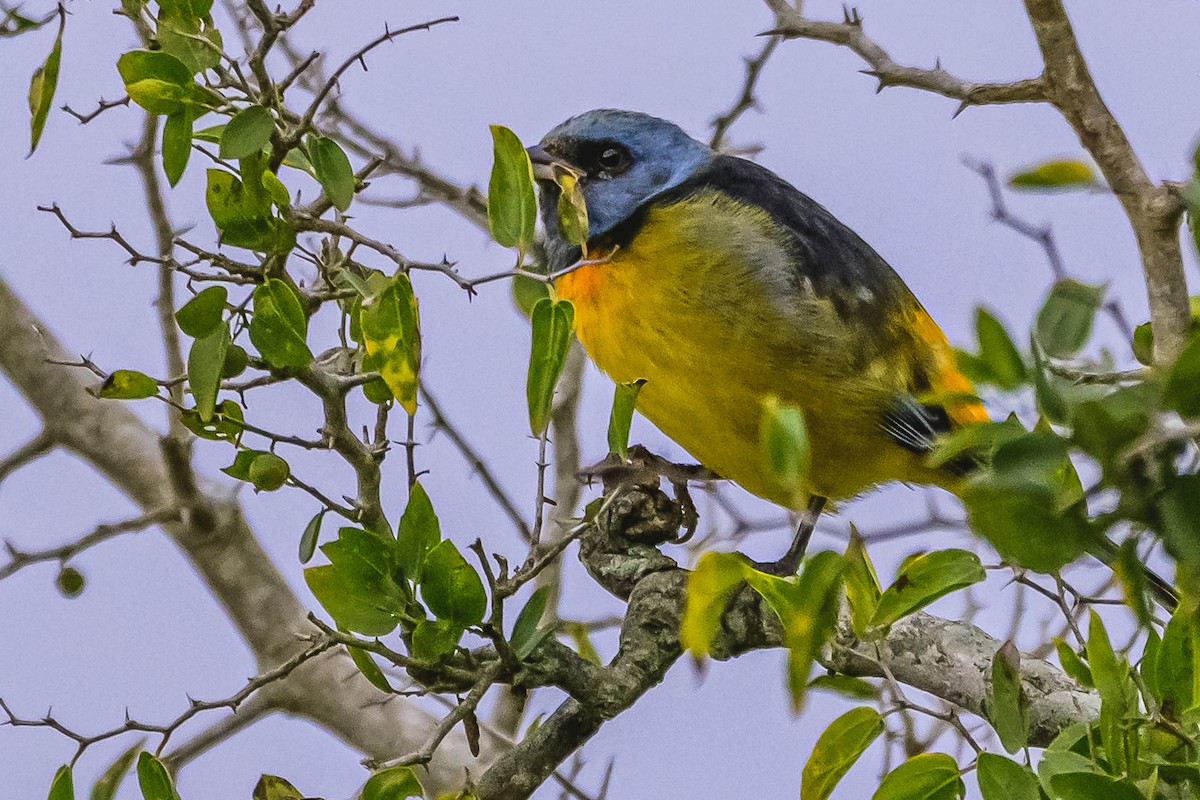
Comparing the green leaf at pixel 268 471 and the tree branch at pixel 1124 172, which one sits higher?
the green leaf at pixel 268 471

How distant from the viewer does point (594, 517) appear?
1.38 metres

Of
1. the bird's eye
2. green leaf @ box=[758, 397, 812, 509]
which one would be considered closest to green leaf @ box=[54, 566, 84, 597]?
the bird's eye

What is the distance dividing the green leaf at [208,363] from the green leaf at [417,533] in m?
0.22

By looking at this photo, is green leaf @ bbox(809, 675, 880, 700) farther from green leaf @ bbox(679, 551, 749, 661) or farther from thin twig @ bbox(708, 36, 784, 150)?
thin twig @ bbox(708, 36, 784, 150)

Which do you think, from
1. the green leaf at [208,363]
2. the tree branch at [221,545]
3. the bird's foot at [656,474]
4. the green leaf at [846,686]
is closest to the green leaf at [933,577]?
the green leaf at [846,686]

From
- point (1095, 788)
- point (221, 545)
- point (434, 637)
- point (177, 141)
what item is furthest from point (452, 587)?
point (221, 545)

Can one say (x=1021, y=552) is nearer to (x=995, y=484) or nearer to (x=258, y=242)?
(x=995, y=484)

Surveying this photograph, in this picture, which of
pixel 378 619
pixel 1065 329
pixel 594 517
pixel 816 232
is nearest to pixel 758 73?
pixel 816 232

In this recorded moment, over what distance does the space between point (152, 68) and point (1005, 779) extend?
100 centimetres

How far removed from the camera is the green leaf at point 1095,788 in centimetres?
95

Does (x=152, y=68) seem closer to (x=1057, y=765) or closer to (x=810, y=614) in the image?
(x=810, y=614)

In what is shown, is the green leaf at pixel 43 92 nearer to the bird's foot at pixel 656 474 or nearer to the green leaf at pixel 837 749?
the bird's foot at pixel 656 474

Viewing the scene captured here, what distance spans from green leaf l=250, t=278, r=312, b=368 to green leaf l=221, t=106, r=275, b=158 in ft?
0.42

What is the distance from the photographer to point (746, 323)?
2.07 m
